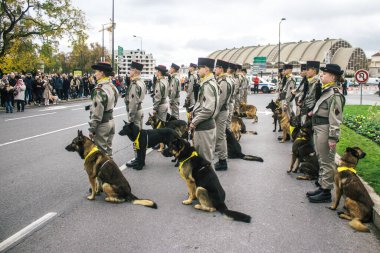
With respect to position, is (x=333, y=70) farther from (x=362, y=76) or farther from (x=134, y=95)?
(x=362, y=76)

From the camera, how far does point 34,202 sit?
5871 millimetres

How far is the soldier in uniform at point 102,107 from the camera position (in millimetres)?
6488

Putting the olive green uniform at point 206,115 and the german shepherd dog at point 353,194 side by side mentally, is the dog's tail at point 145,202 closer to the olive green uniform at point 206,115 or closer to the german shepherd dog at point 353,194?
the olive green uniform at point 206,115

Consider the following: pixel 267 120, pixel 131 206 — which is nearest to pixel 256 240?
pixel 131 206

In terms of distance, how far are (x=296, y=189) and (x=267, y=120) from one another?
36.8 ft

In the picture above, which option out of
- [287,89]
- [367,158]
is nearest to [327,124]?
[367,158]

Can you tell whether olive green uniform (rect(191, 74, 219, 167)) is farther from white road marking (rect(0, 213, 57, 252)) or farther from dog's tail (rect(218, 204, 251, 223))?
white road marking (rect(0, 213, 57, 252))

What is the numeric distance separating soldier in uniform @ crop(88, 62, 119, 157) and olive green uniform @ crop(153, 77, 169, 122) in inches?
118

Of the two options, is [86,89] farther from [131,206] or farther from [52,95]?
[131,206]

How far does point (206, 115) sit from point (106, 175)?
187cm

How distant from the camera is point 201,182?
5.43 meters

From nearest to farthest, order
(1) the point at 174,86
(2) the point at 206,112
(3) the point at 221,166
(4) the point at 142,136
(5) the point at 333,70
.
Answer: (5) the point at 333,70 → (2) the point at 206,112 → (4) the point at 142,136 → (3) the point at 221,166 → (1) the point at 174,86

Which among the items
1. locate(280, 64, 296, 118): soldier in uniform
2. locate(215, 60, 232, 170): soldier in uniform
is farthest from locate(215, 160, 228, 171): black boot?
locate(280, 64, 296, 118): soldier in uniform

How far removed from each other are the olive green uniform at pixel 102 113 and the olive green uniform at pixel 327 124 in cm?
346
